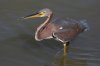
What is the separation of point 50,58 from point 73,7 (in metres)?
2.40

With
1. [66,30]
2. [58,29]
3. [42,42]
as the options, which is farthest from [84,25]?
[42,42]

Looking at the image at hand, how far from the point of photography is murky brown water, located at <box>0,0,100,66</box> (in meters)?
8.24

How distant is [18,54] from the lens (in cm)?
834

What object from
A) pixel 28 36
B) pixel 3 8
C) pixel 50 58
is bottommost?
pixel 50 58

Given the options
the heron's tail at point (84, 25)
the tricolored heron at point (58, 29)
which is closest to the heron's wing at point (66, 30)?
the tricolored heron at point (58, 29)

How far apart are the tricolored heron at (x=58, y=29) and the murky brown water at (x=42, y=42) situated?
273 mm

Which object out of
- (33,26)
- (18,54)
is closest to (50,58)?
(18,54)

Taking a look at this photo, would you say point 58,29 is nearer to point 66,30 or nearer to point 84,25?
point 66,30

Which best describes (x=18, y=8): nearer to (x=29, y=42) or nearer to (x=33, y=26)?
(x=33, y=26)

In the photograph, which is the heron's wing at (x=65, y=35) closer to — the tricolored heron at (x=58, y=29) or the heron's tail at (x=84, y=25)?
the tricolored heron at (x=58, y=29)

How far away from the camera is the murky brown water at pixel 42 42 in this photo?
8.24 m

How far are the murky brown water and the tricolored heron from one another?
273 mm

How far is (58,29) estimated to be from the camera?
330 inches

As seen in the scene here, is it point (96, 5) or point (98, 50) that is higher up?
point (96, 5)
